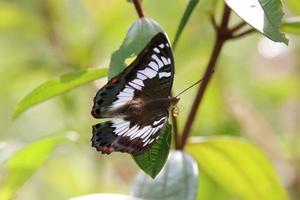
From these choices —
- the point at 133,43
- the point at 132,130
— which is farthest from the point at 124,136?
the point at 133,43

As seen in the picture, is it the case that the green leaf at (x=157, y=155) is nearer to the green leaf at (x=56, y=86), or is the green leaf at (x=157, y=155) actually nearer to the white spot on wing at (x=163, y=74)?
the white spot on wing at (x=163, y=74)

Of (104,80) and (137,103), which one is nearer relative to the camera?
(137,103)

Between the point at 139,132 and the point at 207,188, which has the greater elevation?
the point at 139,132

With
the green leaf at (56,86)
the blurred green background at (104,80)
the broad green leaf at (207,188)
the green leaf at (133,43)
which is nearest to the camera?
the green leaf at (133,43)

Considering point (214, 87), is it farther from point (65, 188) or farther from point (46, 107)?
point (46, 107)

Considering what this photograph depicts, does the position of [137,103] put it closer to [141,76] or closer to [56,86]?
[141,76]

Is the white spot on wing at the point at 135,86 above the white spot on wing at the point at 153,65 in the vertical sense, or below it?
below

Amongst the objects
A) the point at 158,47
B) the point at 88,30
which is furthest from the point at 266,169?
the point at 88,30

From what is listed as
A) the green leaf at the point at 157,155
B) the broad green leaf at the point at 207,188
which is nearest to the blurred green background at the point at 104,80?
the broad green leaf at the point at 207,188
